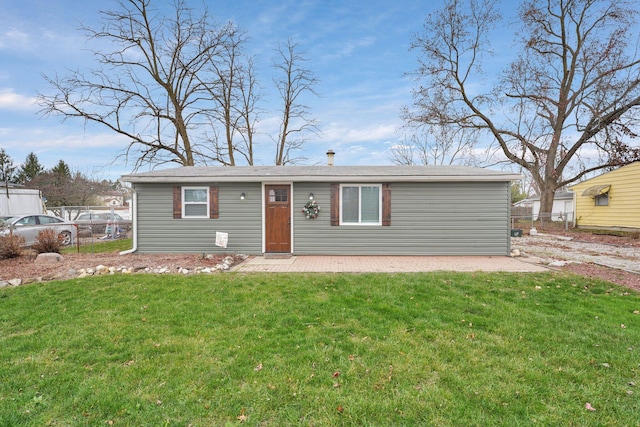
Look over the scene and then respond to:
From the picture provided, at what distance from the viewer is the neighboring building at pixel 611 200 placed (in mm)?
14305

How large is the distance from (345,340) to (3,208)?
20876mm

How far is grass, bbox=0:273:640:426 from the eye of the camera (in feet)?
6.99

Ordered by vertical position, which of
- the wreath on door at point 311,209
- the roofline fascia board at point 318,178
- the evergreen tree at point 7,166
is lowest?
the wreath on door at point 311,209

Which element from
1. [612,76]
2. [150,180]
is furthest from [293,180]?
[612,76]

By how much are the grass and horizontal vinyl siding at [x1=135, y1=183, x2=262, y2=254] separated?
12.5 feet

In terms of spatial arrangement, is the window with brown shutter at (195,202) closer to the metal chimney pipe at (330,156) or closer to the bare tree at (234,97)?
the metal chimney pipe at (330,156)

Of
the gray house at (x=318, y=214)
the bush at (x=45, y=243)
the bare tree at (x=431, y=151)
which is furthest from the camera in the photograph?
the bare tree at (x=431, y=151)

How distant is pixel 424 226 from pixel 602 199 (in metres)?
14.6

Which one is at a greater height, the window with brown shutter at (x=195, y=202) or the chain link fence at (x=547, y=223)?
the window with brown shutter at (x=195, y=202)

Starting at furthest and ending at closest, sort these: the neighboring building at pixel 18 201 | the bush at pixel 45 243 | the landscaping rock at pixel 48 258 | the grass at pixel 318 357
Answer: the neighboring building at pixel 18 201 < the bush at pixel 45 243 < the landscaping rock at pixel 48 258 < the grass at pixel 318 357

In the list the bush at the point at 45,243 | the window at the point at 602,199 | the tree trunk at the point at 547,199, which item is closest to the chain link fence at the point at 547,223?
the tree trunk at the point at 547,199

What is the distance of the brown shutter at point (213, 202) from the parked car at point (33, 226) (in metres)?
5.53

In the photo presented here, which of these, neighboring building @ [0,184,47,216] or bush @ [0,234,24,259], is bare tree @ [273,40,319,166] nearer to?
neighboring building @ [0,184,47,216]

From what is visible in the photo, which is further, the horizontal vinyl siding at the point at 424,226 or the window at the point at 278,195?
the window at the point at 278,195
